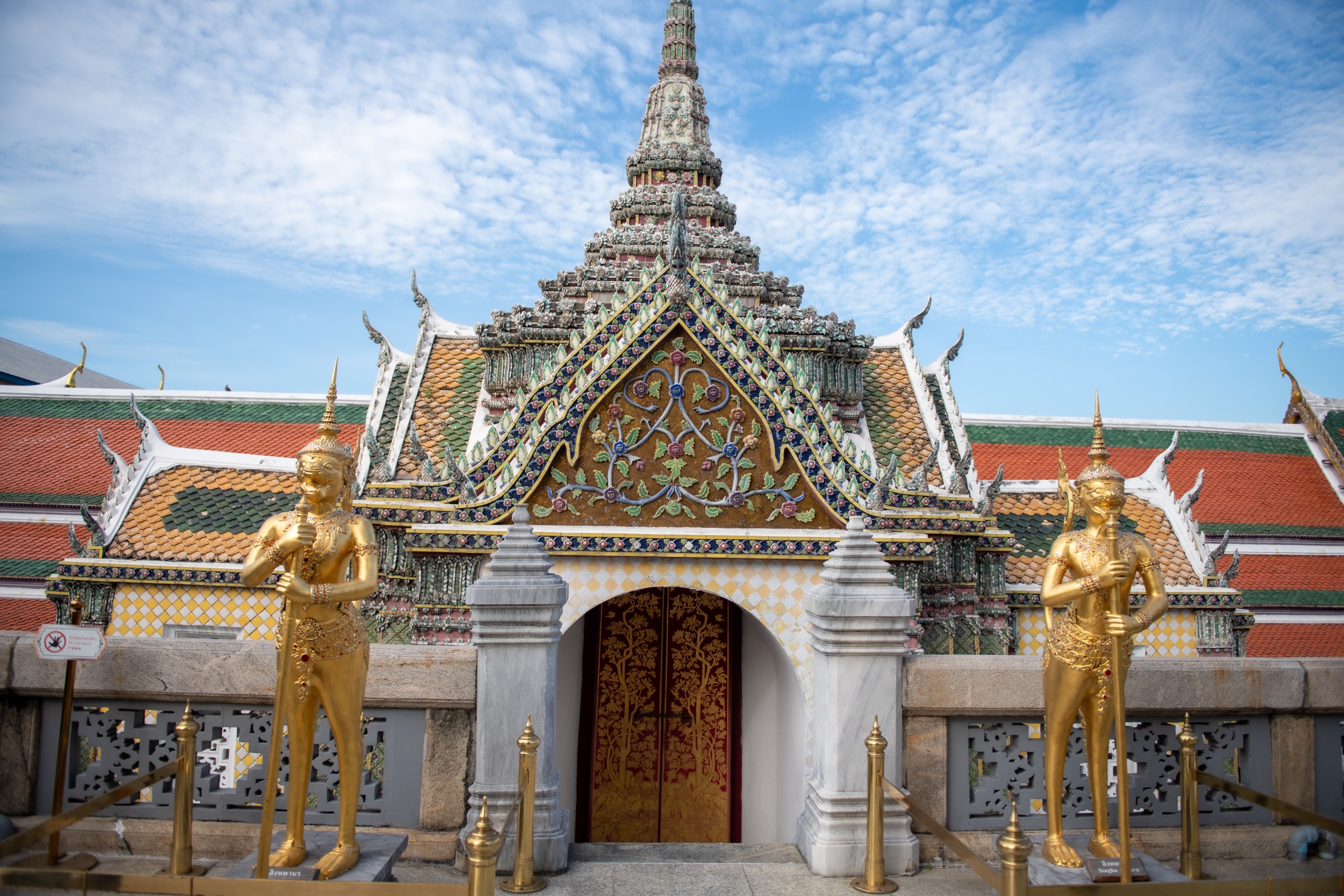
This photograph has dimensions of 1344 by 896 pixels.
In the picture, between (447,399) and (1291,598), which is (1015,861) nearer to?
(447,399)

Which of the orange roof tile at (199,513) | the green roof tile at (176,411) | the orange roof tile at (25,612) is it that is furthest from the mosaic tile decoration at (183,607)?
the green roof tile at (176,411)

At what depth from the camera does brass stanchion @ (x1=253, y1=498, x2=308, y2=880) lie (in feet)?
12.6

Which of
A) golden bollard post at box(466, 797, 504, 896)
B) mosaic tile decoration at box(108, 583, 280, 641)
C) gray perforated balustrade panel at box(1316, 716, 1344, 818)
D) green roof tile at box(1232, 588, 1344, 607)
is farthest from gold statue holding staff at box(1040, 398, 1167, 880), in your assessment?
green roof tile at box(1232, 588, 1344, 607)

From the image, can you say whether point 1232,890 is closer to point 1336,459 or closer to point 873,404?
point 873,404

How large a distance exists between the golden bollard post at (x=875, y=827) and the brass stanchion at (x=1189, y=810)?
4.84 ft

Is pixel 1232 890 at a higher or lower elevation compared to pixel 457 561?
lower

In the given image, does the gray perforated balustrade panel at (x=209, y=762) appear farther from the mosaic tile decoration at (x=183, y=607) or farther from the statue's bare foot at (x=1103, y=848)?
the mosaic tile decoration at (x=183, y=607)

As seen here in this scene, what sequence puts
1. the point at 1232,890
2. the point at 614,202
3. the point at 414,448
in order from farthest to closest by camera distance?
the point at 614,202 < the point at 414,448 < the point at 1232,890

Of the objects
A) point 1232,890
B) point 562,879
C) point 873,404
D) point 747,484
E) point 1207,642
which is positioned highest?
point 873,404

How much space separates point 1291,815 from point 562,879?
11.6 ft

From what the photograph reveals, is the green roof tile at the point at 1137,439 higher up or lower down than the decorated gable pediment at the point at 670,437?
higher up

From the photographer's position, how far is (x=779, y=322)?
1036cm

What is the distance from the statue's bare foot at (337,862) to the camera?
4.12 meters

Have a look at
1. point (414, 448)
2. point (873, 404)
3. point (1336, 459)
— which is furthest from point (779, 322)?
point (1336, 459)
